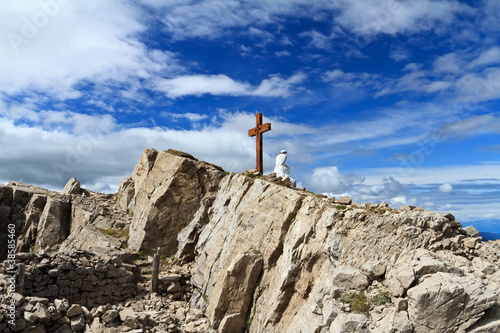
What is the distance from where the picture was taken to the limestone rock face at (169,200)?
28.3 meters

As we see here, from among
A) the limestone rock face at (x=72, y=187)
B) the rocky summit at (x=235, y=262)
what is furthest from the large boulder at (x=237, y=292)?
the limestone rock face at (x=72, y=187)

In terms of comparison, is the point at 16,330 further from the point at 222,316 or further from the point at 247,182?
the point at 247,182

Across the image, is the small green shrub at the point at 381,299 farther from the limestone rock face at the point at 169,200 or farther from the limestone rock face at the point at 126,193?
the limestone rock face at the point at 126,193

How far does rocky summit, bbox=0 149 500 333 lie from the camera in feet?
40.0

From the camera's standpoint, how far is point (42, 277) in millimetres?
21469

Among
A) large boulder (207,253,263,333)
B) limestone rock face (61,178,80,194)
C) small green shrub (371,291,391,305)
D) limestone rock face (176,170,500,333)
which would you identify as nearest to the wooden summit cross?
limestone rock face (176,170,500,333)

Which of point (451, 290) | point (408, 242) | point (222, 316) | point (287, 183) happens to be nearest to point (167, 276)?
point (222, 316)

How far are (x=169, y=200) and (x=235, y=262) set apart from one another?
11.2 meters

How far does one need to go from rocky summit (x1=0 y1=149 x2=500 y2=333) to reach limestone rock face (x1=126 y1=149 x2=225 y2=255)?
84mm

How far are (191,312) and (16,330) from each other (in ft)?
31.1

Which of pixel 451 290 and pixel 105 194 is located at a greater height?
pixel 105 194

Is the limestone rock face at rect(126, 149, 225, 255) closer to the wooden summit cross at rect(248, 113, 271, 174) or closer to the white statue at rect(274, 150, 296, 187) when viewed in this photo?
the wooden summit cross at rect(248, 113, 271, 174)

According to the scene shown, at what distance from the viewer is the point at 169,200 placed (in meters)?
28.8

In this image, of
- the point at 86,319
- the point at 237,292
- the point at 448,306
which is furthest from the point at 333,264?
the point at 86,319
